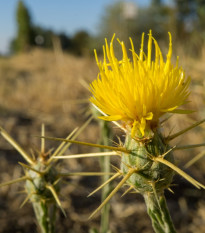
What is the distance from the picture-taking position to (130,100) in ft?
3.06

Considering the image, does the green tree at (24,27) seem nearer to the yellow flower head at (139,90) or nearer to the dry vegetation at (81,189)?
the dry vegetation at (81,189)

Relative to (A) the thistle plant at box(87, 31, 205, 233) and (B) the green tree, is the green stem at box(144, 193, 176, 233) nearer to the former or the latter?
(A) the thistle plant at box(87, 31, 205, 233)

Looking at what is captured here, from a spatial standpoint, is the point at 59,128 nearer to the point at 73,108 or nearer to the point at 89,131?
the point at 89,131

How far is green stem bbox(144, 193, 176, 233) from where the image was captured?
1.03 metres

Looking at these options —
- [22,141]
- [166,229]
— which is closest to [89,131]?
[22,141]

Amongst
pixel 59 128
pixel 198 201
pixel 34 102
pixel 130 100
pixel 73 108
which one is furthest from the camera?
pixel 34 102

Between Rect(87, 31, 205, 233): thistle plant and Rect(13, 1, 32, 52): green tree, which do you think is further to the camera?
Rect(13, 1, 32, 52): green tree

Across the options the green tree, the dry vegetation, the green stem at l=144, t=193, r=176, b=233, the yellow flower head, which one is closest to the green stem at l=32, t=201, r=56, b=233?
the dry vegetation

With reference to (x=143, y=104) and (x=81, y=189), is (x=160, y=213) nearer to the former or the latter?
(x=143, y=104)

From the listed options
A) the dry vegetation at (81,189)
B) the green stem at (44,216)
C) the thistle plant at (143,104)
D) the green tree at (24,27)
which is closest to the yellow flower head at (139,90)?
the thistle plant at (143,104)

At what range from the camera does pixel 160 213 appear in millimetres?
1080

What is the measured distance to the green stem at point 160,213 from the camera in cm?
103

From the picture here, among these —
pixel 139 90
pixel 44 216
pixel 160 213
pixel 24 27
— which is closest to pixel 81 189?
pixel 44 216

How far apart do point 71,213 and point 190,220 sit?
1.17 meters
